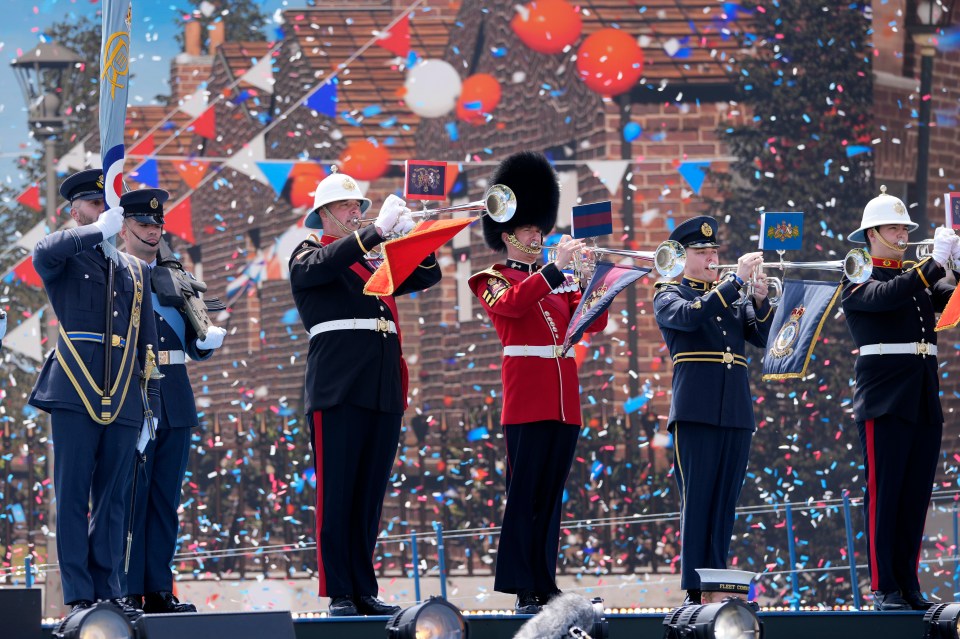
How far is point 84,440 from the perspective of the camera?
504 cm

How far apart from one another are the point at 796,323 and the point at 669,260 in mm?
641

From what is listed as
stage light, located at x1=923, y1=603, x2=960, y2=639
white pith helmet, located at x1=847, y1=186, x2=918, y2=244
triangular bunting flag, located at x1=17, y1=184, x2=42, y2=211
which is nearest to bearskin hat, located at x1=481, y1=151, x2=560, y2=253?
white pith helmet, located at x1=847, y1=186, x2=918, y2=244

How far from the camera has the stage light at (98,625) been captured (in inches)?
165

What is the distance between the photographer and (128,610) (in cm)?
479

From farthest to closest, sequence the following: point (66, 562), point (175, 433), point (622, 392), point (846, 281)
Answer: point (622, 392) < point (846, 281) < point (175, 433) < point (66, 562)

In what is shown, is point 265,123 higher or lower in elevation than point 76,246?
higher

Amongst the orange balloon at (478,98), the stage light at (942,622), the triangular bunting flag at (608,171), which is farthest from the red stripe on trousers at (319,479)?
the orange balloon at (478,98)

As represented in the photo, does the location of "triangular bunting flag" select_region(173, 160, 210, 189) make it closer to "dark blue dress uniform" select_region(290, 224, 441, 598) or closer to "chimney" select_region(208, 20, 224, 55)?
"chimney" select_region(208, 20, 224, 55)

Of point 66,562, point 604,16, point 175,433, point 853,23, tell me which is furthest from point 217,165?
point 66,562

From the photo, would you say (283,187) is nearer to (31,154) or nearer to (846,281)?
(31,154)

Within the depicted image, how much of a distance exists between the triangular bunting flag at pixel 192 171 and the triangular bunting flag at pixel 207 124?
211mm

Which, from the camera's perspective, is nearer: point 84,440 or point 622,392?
point 84,440

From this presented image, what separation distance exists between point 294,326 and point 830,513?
4151 mm

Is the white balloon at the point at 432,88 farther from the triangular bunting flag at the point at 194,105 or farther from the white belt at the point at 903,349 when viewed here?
the white belt at the point at 903,349
